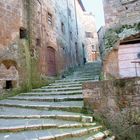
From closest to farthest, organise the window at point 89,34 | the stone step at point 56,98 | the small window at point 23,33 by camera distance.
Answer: the stone step at point 56,98
the small window at point 23,33
the window at point 89,34

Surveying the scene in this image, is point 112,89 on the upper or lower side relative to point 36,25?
lower

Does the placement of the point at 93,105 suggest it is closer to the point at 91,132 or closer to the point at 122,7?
the point at 91,132

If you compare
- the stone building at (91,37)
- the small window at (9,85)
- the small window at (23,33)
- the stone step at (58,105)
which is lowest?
the stone step at (58,105)

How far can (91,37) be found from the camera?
27.1 metres

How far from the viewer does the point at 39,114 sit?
6.00 meters

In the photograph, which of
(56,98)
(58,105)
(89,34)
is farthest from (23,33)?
(89,34)

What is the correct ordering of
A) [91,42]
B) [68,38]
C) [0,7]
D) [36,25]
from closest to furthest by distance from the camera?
[0,7]
[36,25]
[68,38]
[91,42]

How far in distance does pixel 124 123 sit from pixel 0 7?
6.25 m

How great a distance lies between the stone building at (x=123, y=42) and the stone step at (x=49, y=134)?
4.31 meters

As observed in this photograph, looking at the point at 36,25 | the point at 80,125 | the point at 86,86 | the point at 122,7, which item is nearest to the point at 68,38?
the point at 36,25

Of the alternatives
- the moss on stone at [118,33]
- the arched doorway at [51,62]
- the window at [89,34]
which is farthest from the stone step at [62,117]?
the window at [89,34]

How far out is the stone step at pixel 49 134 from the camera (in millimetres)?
4355

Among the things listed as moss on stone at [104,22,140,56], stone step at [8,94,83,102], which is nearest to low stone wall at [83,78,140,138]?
stone step at [8,94,83,102]

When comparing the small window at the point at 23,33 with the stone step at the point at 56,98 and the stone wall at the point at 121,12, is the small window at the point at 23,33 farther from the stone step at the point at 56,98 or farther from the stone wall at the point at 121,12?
the stone wall at the point at 121,12
